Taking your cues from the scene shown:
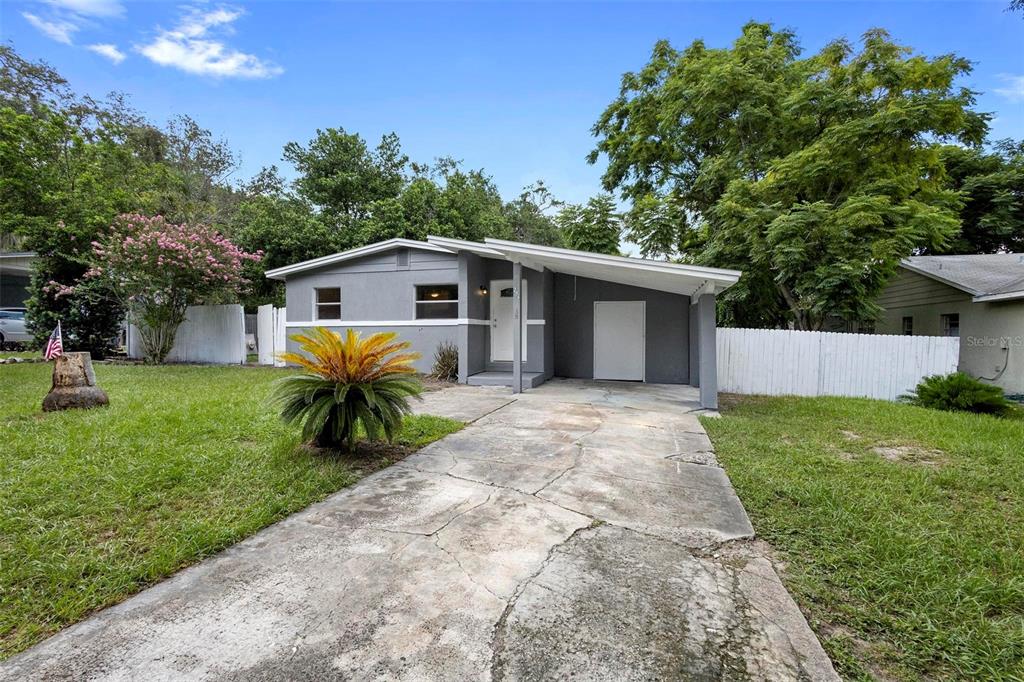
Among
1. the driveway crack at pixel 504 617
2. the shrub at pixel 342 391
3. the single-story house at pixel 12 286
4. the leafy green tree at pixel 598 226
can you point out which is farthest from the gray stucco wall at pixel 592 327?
the single-story house at pixel 12 286

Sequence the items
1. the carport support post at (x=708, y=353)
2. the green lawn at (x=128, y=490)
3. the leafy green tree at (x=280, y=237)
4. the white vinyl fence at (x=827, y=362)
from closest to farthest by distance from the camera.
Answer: the green lawn at (x=128, y=490), the carport support post at (x=708, y=353), the white vinyl fence at (x=827, y=362), the leafy green tree at (x=280, y=237)

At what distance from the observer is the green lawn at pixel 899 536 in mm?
1905

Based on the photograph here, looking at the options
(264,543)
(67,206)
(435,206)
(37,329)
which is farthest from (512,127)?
(37,329)

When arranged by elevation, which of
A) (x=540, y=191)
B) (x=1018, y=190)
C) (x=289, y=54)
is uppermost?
(x=540, y=191)

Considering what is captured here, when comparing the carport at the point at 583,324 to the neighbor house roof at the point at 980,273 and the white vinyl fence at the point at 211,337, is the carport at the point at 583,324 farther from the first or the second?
the white vinyl fence at the point at 211,337

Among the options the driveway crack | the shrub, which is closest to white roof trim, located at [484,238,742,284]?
the shrub

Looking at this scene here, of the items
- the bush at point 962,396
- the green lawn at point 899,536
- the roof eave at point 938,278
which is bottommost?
the green lawn at point 899,536

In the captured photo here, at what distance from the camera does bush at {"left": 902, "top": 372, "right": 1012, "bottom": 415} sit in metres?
7.15

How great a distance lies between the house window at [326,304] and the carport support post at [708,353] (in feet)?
28.0

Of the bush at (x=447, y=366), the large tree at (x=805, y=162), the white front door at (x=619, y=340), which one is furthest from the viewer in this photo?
the white front door at (x=619, y=340)

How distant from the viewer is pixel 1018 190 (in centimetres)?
1434

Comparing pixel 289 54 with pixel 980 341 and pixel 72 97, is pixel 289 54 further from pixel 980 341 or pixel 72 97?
pixel 980 341

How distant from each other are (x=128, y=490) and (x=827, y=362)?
1050 centimetres

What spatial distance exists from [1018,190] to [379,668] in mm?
21749
